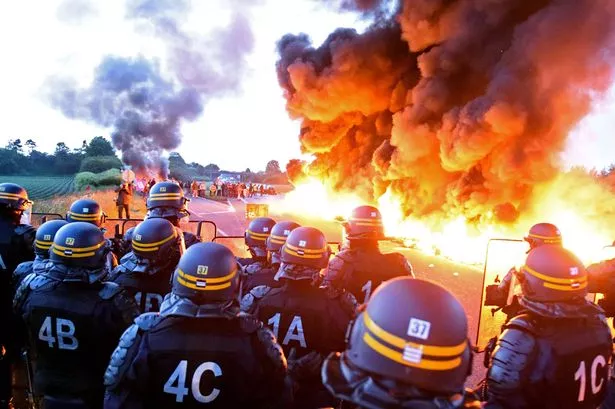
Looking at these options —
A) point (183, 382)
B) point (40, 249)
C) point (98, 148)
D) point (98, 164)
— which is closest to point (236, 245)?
point (40, 249)

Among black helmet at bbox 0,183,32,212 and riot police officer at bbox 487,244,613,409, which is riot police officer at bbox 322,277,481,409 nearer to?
riot police officer at bbox 487,244,613,409

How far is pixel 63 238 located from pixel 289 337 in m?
2.03

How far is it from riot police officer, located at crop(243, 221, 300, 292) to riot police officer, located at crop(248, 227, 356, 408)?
93 centimetres

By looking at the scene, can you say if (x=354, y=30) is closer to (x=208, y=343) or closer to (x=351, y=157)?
(x=351, y=157)

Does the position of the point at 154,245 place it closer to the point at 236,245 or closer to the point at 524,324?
the point at 524,324

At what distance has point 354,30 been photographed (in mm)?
28062

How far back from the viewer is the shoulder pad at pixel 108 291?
3668 mm

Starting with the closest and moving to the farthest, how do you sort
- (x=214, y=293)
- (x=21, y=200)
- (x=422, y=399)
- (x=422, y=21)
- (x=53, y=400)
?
(x=422, y=399)
(x=214, y=293)
(x=53, y=400)
(x=21, y=200)
(x=422, y=21)

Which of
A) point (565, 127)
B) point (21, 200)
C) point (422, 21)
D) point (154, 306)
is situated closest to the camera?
point (154, 306)

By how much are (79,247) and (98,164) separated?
4116 cm

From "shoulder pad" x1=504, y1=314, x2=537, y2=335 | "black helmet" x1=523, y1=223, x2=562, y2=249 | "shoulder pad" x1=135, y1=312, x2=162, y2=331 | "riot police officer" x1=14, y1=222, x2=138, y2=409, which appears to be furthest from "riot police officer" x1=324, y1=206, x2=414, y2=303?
"shoulder pad" x1=135, y1=312, x2=162, y2=331

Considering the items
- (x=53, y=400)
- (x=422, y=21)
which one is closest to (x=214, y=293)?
(x=53, y=400)

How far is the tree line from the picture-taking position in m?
33.2

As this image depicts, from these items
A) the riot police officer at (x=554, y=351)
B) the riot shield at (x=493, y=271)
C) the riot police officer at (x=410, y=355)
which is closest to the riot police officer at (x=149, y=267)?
the riot police officer at (x=410, y=355)
